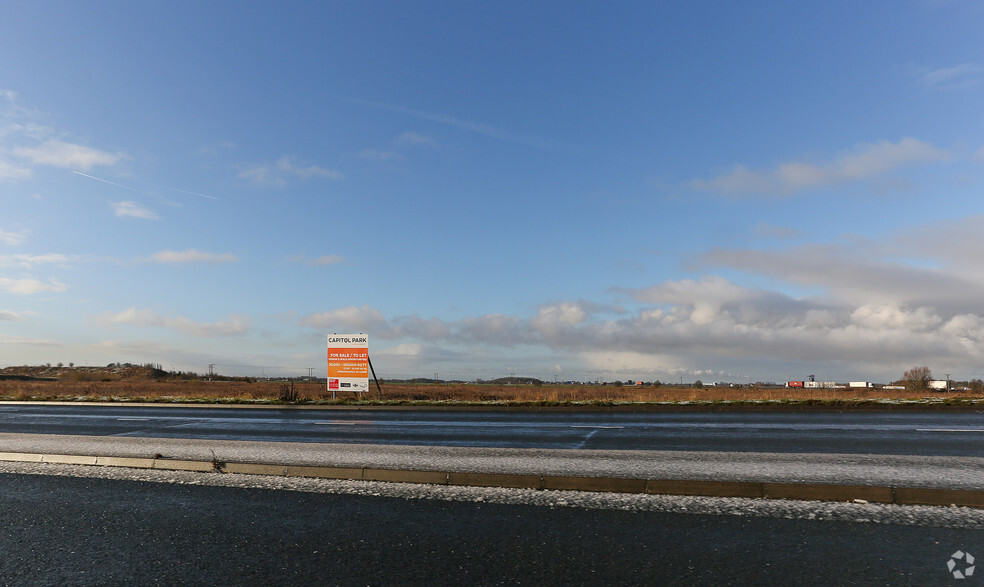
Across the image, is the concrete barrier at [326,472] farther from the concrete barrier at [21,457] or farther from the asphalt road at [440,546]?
the concrete barrier at [21,457]

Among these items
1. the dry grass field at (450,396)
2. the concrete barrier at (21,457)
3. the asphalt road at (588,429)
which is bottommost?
the dry grass field at (450,396)

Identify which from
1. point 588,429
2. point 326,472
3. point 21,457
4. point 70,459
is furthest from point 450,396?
point 326,472

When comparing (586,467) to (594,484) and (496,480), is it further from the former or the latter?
(496,480)

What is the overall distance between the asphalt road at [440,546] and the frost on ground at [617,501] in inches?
10.1

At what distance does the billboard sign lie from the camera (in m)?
29.5

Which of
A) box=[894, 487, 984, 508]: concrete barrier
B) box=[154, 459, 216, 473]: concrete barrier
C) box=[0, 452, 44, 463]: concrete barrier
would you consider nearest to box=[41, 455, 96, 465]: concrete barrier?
box=[0, 452, 44, 463]: concrete barrier

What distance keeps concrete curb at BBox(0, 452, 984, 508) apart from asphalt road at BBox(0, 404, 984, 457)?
11.9ft

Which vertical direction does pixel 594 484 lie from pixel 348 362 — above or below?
below

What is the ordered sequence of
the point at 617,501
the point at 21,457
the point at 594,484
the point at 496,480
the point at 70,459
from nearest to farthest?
1. the point at 617,501
2. the point at 594,484
3. the point at 496,480
4. the point at 70,459
5. the point at 21,457

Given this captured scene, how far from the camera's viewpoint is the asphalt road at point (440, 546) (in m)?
4.77

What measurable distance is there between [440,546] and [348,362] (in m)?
25.1

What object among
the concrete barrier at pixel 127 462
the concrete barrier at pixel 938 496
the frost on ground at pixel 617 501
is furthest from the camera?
the concrete barrier at pixel 127 462

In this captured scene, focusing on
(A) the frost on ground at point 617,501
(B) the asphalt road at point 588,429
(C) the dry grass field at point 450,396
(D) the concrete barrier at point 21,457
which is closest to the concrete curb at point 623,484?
(A) the frost on ground at point 617,501

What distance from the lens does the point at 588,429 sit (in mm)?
15789
